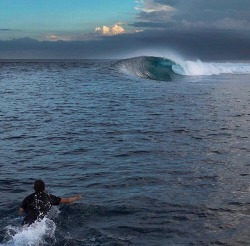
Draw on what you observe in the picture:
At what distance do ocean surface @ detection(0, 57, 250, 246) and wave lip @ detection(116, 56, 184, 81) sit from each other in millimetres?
36598

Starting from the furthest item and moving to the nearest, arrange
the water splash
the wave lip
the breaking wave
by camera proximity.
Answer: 1. the breaking wave
2. the wave lip
3. the water splash

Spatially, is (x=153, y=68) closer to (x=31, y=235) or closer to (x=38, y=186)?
(x=38, y=186)

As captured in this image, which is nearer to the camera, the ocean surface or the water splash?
the water splash

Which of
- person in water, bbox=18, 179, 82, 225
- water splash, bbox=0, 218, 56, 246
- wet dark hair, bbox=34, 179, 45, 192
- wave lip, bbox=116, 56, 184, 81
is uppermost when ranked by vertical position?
wave lip, bbox=116, 56, 184, 81

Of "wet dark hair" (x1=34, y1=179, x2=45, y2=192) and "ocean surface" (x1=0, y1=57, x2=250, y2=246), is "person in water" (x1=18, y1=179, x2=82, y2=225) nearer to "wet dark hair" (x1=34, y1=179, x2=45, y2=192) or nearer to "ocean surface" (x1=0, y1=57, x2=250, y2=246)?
"wet dark hair" (x1=34, y1=179, x2=45, y2=192)

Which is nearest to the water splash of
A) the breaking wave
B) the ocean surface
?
the ocean surface

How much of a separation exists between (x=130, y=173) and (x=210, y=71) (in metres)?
72.3

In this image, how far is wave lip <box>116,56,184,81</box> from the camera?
224 feet

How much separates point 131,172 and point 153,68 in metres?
61.4

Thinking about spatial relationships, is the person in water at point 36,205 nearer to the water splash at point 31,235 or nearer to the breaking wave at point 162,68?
the water splash at point 31,235

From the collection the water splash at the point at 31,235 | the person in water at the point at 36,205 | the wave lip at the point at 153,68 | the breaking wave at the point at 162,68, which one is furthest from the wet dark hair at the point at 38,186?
the breaking wave at the point at 162,68

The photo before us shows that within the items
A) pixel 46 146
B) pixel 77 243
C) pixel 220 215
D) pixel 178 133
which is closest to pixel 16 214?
pixel 77 243

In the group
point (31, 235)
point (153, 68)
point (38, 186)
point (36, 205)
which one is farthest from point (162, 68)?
point (31, 235)

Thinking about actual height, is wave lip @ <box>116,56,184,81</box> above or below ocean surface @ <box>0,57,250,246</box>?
above
